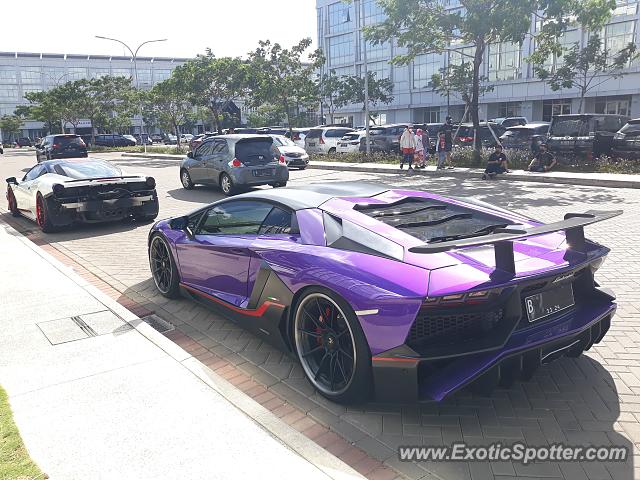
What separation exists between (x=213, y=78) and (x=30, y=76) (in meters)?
79.5

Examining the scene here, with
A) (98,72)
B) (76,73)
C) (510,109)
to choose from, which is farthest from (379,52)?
(76,73)

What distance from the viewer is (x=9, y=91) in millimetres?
97500

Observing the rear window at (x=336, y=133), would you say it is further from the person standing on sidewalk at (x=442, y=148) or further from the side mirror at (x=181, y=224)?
the side mirror at (x=181, y=224)

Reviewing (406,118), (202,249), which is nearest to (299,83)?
(406,118)

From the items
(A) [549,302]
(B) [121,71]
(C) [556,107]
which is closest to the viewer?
(A) [549,302]

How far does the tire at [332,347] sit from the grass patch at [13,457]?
1.71 m

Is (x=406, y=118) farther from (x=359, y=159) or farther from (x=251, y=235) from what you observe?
(x=251, y=235)

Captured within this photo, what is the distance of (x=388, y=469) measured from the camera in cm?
293

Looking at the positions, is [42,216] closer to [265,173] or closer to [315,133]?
[265,173]

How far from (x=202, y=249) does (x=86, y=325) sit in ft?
4.28

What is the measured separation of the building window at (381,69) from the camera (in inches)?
2327

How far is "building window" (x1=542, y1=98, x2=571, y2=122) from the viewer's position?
4541 cm

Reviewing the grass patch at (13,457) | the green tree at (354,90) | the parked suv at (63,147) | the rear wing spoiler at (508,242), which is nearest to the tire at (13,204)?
the grass patch at (13,457)

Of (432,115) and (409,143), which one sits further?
(432,115)
